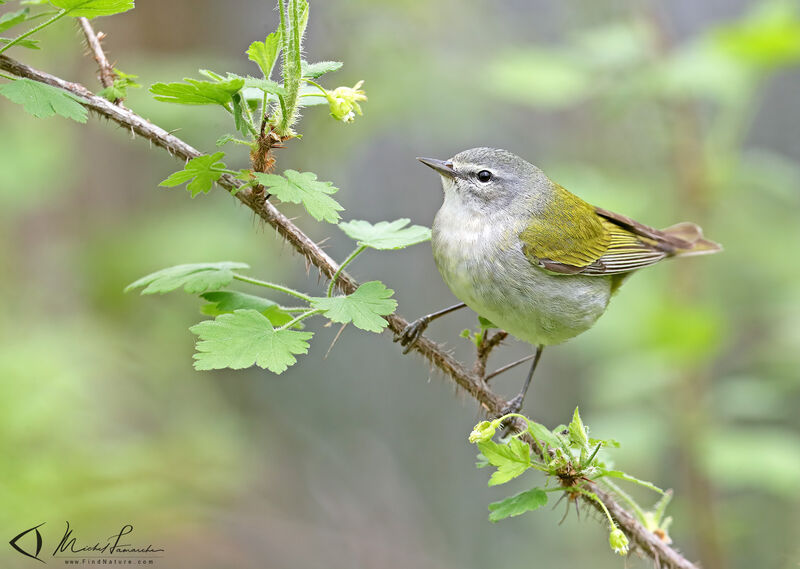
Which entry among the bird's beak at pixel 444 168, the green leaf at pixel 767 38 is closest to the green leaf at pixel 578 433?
the bird's beak at pixel 444 168

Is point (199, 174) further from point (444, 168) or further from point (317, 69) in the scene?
point (444, 168)

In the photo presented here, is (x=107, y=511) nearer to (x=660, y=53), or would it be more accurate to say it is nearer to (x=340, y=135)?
(x=340, y=135)

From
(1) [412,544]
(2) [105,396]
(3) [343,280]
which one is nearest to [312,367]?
(1) [412,544]

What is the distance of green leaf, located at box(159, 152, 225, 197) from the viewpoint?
179cm

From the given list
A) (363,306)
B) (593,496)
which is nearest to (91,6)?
(363,306)

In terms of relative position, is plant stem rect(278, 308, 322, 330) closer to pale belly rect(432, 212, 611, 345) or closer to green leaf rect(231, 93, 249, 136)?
green leaf rect(231, 93, 249, 136)

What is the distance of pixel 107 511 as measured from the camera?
15.0ft

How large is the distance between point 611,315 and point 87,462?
334 cm

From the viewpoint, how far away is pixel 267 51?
5.98ft

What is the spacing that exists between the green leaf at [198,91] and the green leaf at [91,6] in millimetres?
195

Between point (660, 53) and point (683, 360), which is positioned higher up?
point (660, 53)

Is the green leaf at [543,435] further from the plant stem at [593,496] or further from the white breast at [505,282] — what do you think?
the white breast at [505,282]

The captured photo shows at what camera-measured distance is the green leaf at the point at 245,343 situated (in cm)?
180

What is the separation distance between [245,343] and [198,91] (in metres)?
0.58
